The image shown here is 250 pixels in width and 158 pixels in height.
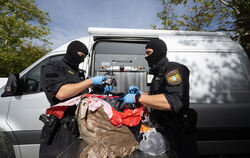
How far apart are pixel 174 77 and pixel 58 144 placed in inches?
60.7

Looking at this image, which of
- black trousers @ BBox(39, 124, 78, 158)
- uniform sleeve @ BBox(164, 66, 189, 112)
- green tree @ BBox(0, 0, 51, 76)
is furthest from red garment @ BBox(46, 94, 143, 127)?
green tree @ BBox(0, 0, 51, 76)

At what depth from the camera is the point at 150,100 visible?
1216mm

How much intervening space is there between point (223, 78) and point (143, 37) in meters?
1.70

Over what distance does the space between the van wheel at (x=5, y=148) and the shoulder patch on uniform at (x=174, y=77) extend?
2.92 meters

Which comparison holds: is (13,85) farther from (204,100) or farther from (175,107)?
(204,100)

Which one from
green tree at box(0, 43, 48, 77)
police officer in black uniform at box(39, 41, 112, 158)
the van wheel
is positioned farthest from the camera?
green tree at box(0, 43, 48, 77)

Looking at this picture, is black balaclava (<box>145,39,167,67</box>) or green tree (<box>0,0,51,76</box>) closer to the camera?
black balaclava (<box>145,39,167,67</box>)

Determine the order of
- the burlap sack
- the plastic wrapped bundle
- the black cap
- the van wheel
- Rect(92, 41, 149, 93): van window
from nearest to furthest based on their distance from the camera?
the burlap sack → the plastic wrapped bundle → the black cap → the van wheel → Rect(92, 41, 149, 93): van window

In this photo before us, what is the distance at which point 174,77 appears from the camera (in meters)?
1.23

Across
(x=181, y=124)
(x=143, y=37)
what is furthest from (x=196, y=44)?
(x=181, y=124)

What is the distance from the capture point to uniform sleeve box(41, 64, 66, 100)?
140 centimetres

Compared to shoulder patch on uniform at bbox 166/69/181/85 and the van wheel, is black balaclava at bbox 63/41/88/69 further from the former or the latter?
the van wheel

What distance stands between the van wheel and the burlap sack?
192cm

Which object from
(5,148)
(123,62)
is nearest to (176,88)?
(123,62)
